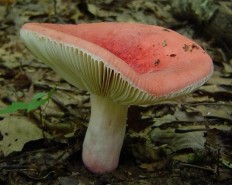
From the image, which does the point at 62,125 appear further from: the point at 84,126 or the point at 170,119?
the point at 170,119

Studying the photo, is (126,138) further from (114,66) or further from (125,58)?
(114,66)

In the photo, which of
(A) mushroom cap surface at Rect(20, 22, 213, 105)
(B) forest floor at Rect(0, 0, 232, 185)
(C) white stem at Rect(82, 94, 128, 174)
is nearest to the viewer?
(A) mushroom cap surface at Rect(20, 22, 213, 105)

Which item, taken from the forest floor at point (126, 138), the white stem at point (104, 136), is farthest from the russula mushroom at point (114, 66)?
the forest floor at point (126, 138)

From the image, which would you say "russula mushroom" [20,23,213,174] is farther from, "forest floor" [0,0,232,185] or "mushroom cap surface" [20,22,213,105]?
"forest floor" [0,0,232,185]

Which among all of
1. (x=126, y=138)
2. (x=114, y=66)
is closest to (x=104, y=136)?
(x=126, y=138)

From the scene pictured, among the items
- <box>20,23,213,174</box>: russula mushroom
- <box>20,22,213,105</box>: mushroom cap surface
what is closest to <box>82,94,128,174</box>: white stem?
<box>20,23,213,174</box>: russula mushroom

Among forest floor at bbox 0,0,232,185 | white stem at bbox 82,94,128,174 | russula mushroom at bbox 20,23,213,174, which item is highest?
russula mushroom at bbox 20,23,213,174
